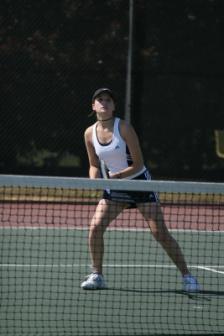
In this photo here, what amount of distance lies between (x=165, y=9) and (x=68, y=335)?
1065 cm

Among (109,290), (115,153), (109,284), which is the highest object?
(115,153)

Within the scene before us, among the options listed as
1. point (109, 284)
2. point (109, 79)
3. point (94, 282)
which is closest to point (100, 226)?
point (94, 282)

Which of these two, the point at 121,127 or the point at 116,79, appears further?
the point at 116,79

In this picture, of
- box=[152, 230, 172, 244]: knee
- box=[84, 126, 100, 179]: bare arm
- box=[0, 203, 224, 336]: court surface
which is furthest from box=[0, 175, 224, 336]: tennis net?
box=[84, 126, 100, 179]: bare arm

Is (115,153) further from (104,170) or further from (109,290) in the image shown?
(109,290)

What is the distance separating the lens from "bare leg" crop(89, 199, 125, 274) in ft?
22.7

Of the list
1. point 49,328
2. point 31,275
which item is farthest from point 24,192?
point 49,328

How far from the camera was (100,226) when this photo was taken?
692cm

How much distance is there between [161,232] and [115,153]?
666 millimetres

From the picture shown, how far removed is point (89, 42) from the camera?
15078mm

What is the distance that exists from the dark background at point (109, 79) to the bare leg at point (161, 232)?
27.0 feet

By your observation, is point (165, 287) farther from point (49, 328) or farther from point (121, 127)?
point (49, 328)

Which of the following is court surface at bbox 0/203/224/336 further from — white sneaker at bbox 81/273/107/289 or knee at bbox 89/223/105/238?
knee at bbox 89/223/105/238

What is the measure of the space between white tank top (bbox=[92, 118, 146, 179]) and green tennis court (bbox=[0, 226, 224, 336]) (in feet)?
2.95
